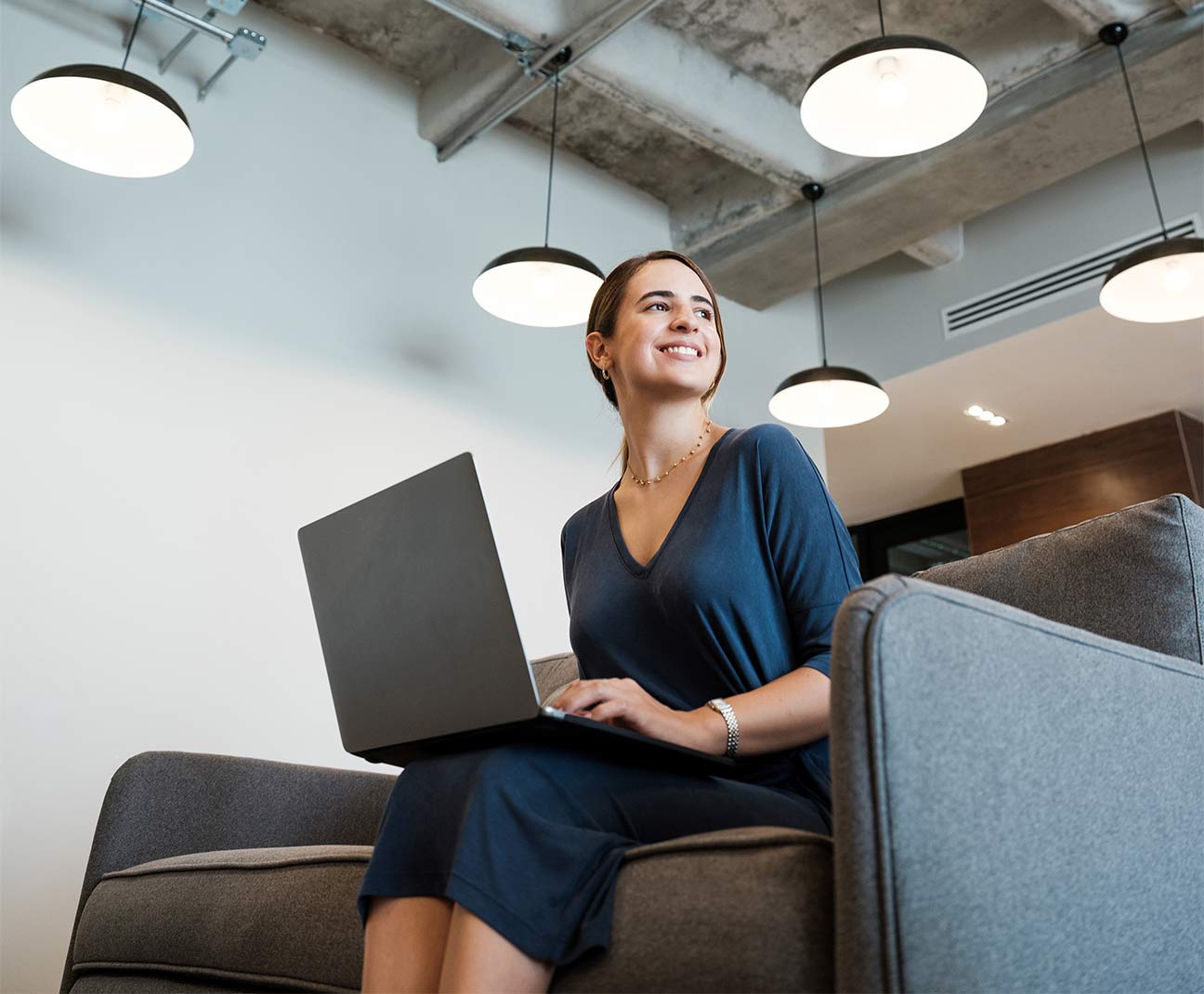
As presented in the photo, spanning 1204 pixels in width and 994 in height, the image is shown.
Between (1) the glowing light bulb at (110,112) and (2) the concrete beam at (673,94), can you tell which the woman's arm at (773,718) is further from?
(2) the concrete beam at (673,94)

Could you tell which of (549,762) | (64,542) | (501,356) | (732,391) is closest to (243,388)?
(64,542)

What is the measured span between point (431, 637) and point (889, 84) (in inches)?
81.0

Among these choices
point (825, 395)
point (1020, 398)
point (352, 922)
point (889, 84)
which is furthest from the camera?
point (1020, 398)

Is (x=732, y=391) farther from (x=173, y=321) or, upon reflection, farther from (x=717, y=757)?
(x=717, y=757)

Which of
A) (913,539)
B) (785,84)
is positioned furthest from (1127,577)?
(913,539)

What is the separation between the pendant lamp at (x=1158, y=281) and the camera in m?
3.18

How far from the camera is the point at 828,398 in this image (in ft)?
13.0

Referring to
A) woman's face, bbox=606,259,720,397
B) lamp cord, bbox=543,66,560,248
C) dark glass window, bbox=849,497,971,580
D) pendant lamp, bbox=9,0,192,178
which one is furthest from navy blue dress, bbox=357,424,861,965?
dark glass window, bbox=849,497,971,580

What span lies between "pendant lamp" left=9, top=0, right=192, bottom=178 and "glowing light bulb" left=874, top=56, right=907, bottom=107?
1658 millimetres

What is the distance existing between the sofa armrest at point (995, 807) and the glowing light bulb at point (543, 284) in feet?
8.18

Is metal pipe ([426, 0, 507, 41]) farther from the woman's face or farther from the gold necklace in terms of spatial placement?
the gold necklace

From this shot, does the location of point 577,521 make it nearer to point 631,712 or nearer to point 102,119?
point 631,712

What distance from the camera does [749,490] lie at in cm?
135

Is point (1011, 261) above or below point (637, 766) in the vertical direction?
above
